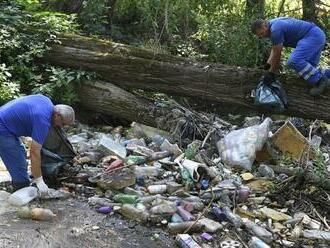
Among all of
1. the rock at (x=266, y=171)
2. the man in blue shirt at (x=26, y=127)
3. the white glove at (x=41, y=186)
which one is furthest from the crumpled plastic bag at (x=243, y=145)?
the white glove at (x=41, y=186)

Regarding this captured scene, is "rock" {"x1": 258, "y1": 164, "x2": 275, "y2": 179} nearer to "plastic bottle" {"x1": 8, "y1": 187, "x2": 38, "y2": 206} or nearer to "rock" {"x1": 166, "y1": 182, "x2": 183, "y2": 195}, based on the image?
"rock" {"x1": 166, "y1": 182, "x2": 183, "y2": 195}

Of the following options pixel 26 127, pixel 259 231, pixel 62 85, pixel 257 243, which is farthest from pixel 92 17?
pixel 257 243

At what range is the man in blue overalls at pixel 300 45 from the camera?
6.05 m

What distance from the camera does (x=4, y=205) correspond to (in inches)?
186

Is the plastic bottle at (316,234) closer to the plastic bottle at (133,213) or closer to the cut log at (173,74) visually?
the plastic bottle at (133,213)

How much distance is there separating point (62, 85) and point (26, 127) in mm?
2562

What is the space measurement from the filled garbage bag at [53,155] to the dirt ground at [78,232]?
0.45 m

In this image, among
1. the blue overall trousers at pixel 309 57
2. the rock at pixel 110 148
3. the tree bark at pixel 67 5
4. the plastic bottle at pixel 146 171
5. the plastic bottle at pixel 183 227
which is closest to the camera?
the plastic bottle at pixel 183 227

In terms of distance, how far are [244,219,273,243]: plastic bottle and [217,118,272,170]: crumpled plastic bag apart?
4.21ft

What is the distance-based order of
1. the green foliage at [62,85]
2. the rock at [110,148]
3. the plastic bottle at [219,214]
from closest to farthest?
the plastic bottle at [219,214], the rock at [110,148], the green foliage at [62,85]

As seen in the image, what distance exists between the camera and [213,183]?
533 centimetres

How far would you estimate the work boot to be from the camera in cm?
605

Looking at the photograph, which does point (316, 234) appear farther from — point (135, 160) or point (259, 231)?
point (135, 160)

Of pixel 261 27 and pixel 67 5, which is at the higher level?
pixel 261 27
